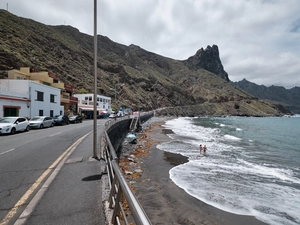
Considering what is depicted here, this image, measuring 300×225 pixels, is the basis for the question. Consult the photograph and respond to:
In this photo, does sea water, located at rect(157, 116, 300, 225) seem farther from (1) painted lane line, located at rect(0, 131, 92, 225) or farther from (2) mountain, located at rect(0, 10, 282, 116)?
(2) mountain, located at rect(0, 10, 282, 116)

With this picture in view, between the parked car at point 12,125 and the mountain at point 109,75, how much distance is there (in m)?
31.0

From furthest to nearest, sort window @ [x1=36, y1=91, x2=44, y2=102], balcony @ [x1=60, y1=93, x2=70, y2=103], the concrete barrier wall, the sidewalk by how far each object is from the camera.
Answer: balcony @ [x1=60, y1=93, x2=70, y2=103]
window @ [x1=36, y1=91, x2=44, y2=102]
the concrete barrier wall
the sidewalk

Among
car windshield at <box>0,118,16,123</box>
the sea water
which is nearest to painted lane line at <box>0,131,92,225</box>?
the sea water

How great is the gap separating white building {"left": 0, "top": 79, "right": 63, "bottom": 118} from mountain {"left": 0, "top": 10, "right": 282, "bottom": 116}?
61.1ft

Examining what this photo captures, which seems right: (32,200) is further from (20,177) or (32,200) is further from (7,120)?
(7,120)

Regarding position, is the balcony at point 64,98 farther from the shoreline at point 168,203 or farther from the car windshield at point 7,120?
the shoreline at point 168,203

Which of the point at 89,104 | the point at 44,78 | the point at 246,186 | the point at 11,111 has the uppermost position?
the point at 44,78

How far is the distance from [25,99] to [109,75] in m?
76.9

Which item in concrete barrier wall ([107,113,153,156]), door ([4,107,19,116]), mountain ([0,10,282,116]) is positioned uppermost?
mountain ([0,10,282,116])

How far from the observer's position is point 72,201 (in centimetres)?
456

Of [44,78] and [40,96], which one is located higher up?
[44,78]

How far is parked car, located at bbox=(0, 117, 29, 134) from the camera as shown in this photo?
17.4 m

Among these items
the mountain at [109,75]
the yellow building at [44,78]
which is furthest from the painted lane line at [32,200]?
the mountain at [109,75]

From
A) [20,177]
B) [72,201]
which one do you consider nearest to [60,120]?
[20,177]
